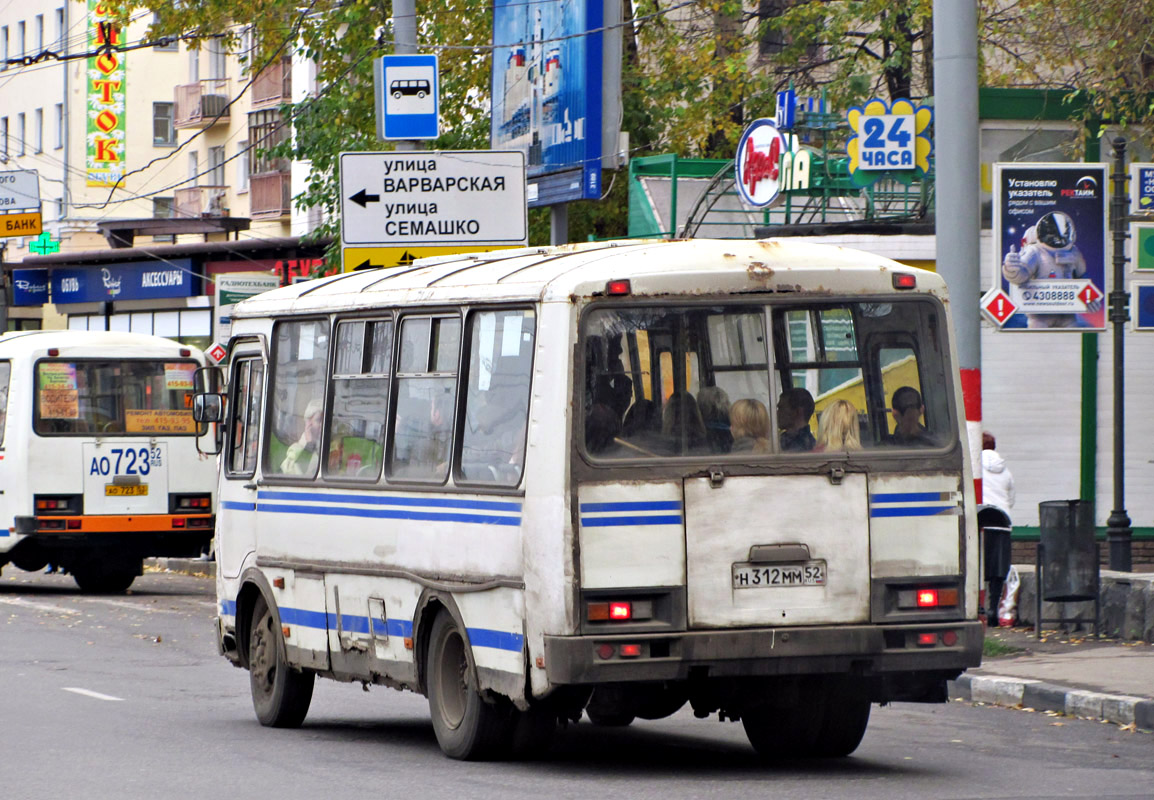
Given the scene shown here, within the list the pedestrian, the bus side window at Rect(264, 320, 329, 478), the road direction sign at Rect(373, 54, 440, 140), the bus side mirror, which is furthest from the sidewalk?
the road direction sign at Rect(373, 54, 440, 140)

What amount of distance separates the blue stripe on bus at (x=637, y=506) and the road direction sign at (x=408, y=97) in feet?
34.5

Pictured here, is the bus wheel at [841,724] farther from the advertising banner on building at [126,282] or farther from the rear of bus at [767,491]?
the advertising banner on building at [126,282]

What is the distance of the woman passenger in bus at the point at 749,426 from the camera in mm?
9547

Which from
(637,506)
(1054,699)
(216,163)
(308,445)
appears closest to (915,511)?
(637,506)

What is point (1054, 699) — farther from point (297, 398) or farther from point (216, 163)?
point (216, 163)

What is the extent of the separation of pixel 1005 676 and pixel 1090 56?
29.5ft

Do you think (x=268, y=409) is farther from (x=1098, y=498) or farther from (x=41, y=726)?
(x=1098, y=498)

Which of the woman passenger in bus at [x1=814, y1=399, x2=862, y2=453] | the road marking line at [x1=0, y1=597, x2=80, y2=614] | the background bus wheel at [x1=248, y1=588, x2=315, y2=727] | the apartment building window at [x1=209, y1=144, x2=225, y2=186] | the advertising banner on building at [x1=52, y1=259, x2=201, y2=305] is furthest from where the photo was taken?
the apartment building window at [x1=209, y1=144, x2=225, y2=186]

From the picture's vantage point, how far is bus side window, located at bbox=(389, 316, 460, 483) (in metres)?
10.2

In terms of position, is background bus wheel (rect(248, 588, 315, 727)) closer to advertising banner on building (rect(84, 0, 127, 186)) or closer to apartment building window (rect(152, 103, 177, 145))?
advertising banner on building (rect(84, 0, 127, 186))

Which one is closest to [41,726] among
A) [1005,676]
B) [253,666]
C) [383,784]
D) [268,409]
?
[253,666]

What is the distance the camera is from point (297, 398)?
38.5ft

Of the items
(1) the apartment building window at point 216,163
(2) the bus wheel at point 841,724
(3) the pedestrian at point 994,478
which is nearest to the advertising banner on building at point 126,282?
(1) the apartment building window at point 216,163

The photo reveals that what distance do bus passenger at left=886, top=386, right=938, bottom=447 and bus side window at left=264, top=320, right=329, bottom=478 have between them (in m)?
3.18
